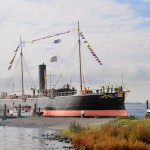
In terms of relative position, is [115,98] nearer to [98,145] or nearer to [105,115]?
[105,115]

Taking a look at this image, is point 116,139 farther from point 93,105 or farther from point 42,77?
point 42,77

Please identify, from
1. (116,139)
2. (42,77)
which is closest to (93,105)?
(42,77)

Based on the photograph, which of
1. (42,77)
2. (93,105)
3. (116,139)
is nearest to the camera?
(116,139)

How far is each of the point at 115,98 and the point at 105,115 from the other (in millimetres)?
3244

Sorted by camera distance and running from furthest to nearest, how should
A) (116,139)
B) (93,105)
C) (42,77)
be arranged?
(42,77)
(93,105)
(116,139)

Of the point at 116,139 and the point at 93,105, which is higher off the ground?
the point at 93,105

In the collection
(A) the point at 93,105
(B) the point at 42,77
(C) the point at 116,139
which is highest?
(B) the point at 42,77

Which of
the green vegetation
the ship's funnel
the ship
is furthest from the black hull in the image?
the green vegetation

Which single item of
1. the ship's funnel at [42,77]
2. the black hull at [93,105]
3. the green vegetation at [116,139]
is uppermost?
the ship's funnel at [42,77]

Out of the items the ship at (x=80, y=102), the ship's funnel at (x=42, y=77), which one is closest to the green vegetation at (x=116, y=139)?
the ship at (x=80, y=102)

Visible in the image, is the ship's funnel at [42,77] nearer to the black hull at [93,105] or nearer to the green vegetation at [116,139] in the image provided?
the black hull at [93,105]

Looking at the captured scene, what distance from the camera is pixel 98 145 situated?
92.8 feet

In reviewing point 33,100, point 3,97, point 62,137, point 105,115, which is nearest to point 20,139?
point 62,137

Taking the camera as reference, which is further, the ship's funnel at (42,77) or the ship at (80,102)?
the ship's funnel at (42,77)
